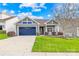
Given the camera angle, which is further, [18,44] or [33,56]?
[18,44]

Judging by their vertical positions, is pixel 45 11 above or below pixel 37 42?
above

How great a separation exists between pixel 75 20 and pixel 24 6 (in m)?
1.26

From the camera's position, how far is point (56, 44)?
612 centimetres

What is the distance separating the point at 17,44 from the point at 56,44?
93 centimetres

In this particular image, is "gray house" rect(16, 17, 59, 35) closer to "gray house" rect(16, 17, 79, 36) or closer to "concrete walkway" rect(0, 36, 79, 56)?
"gray house" rect(16, 17, 79, 36)

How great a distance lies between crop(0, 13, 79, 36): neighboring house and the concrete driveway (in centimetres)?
16

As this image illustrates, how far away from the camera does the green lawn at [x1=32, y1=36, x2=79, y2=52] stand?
19.9 feet

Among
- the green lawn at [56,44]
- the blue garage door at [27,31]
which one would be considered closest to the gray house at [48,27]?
the blue garage door at [27,31]

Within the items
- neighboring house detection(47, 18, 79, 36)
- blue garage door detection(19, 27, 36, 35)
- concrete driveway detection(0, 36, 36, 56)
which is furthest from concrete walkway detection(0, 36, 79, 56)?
neighboring house detection(47, 18, 79, 36)

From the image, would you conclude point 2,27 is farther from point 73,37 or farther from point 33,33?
point 73,37

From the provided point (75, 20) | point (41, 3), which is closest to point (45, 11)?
point (41, 3)

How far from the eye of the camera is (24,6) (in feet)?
20.0

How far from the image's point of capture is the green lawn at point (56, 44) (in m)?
6.05

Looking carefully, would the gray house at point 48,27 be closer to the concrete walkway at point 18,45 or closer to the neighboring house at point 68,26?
the neighboring house at point 68,26
